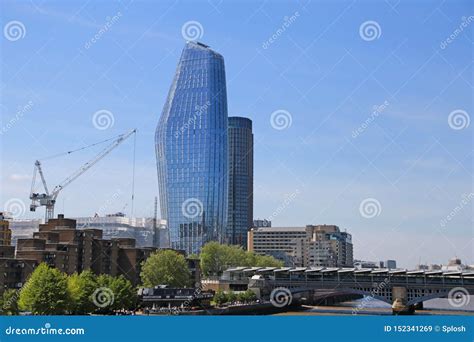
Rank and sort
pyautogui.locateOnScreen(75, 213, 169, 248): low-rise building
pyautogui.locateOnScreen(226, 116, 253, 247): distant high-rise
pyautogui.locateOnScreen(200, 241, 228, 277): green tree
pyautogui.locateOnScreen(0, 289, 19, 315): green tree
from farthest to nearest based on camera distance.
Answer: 1. pyautogui.locateOnScreen(226, 116, 253, 247): distant high-rise
2. pyautogui.locateOnScreen(75, 213, 169, 248): low-rise building
3. pyautogui.locateOnScreen(200, 241, 228, 277): green tree
4. pyautogui.locateOnScreen(0, 289, 19, 315): green tree

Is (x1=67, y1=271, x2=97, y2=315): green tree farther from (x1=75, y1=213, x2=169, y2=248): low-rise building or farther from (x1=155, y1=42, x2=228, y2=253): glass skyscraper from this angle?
(x1=155, y1=42, x2=228, y2=253): glass skyscraper

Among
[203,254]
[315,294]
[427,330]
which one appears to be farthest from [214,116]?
[427,330]

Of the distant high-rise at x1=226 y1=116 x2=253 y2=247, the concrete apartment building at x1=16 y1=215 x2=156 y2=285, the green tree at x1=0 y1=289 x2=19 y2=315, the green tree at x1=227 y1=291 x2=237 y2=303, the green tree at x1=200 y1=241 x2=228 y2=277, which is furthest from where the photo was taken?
the distant high-rise at x1=226 y1=116 x2=253 y2=247

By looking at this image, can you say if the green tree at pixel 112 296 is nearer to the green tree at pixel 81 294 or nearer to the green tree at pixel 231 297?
the green tree at pixel 81 294

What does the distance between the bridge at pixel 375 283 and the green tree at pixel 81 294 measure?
28.9m

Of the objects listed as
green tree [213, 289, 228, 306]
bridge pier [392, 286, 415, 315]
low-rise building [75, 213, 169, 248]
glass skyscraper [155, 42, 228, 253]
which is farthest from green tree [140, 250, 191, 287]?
glass skyscraper [155, 42, 228, 253]

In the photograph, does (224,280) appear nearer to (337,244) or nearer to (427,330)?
(427,330)

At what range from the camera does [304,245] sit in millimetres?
166250

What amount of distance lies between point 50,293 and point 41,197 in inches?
2190

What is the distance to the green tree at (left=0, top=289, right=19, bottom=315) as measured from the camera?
3447 centimetres

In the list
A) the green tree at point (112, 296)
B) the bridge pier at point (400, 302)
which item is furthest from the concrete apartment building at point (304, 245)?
the green tree at point (112, 296)

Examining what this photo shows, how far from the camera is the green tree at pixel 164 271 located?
5691 cm

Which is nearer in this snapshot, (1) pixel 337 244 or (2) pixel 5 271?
(2) pixel 5 271

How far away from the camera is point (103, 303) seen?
42.0 metres
